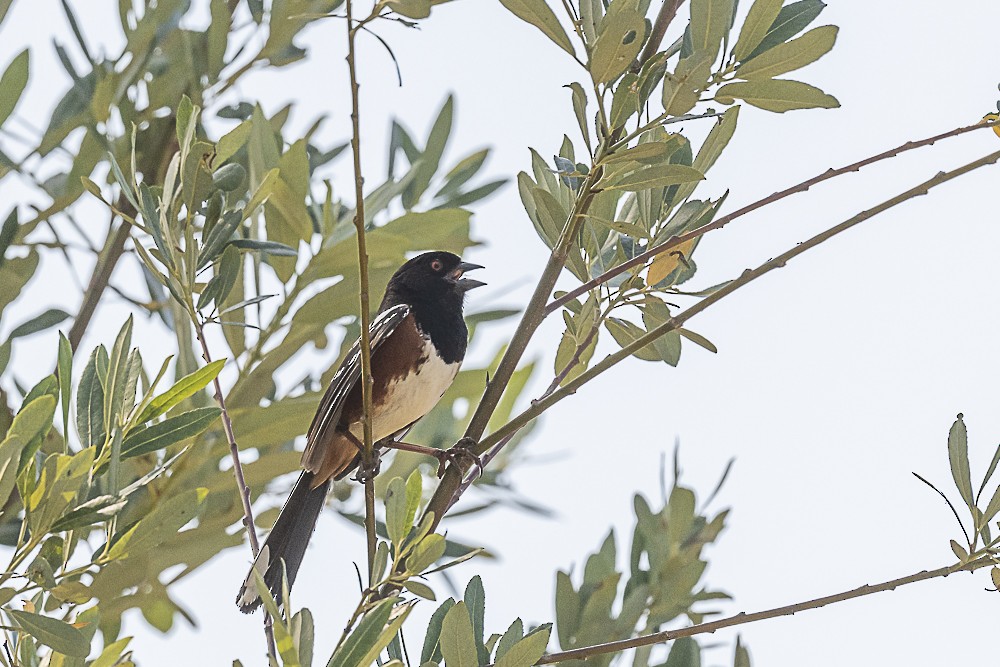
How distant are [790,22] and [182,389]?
1154 mm

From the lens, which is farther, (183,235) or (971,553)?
(183,235)

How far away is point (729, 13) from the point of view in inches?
66.6

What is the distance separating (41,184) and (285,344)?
2.80 ft

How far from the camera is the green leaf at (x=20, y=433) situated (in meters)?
1.70

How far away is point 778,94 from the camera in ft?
5.72

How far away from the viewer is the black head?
10.9 ft

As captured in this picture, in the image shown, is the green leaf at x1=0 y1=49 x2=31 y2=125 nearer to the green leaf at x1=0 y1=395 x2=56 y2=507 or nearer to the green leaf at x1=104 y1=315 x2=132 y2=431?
the green leaf at x1=104 y1=315 x2=132 y2=431

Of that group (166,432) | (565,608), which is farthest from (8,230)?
(565,608)

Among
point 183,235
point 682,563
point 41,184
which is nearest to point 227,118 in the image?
point 41,184

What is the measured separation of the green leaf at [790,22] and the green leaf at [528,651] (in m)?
0.93

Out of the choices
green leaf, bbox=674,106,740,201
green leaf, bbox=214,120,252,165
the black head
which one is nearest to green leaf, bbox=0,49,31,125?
green leaf, bbox=214,120,252,165

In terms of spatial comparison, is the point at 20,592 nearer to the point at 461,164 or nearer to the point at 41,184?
the point at 41,184

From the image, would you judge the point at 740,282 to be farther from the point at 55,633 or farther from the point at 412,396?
the point at 412,396

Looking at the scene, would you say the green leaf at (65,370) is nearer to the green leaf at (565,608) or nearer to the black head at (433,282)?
the green leaf at (565,608)
